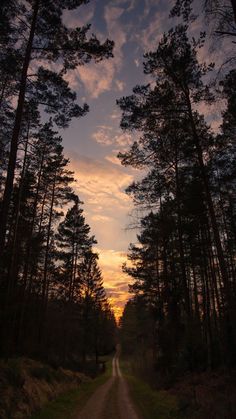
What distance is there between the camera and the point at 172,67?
13.1 m

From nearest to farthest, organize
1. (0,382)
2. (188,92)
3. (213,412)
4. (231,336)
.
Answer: (213,412) → (0,382) → (188,92) → (231,336)

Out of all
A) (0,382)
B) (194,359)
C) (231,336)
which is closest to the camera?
→ (0,382)

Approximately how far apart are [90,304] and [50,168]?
23.5 meters

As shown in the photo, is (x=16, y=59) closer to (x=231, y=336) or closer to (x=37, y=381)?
(x=37, y=381)

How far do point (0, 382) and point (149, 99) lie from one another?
13112 mm

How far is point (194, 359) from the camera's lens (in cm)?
1891

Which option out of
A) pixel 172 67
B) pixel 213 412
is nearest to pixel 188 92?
pixel 172 67

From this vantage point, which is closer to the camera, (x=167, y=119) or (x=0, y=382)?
(x=0, y=382)

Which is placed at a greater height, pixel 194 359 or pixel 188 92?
pixel 188 92

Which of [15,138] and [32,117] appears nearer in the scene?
[15,138]

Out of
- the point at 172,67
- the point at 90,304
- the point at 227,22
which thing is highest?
the point at 172,67

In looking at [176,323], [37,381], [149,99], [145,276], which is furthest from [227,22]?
[145,276]

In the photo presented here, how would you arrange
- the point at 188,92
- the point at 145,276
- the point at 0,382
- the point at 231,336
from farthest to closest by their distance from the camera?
the point at 145,276
the point at 231,336
the point at 188,92
the point at 0,382

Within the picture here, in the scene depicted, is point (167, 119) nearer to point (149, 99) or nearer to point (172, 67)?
point (149, 99)
